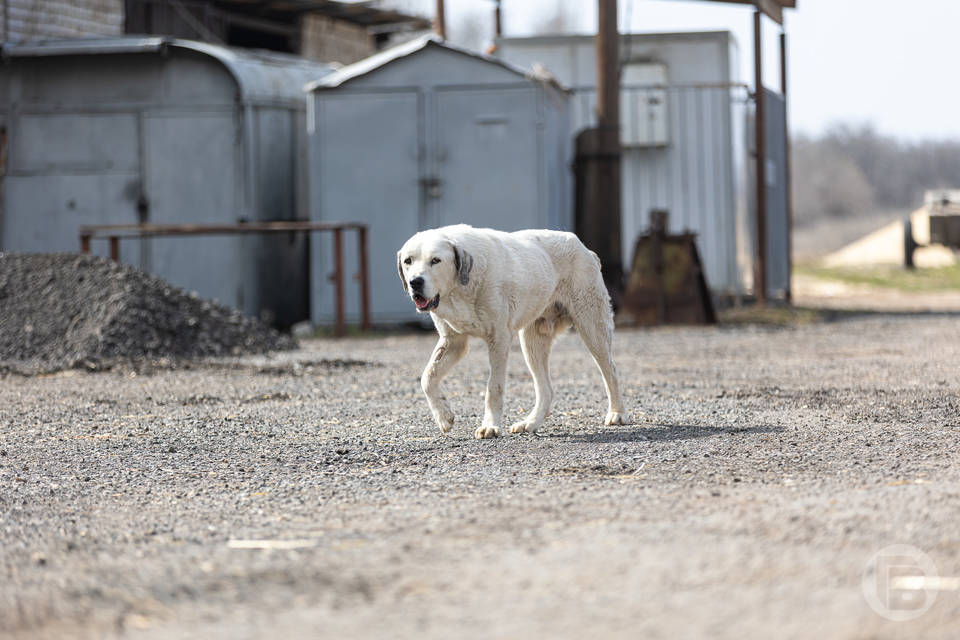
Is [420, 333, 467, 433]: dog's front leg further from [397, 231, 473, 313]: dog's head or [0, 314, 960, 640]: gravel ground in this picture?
[397, 231, 473, 313]: dog's head

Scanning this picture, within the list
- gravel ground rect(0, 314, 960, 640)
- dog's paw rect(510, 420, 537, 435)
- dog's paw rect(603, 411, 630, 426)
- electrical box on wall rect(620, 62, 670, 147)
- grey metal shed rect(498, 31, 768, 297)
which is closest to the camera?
gravel ground rect(0, 314, 960, 640)

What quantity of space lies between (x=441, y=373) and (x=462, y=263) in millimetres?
601

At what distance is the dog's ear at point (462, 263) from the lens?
21.7 feet

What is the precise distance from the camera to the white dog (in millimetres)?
6617

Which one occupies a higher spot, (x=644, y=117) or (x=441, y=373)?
(x=644, y=117)

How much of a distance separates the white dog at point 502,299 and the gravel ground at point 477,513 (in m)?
0.26

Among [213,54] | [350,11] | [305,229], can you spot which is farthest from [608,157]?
[350,11]

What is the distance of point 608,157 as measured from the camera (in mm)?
16016

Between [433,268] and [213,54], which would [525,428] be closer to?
[433,268]

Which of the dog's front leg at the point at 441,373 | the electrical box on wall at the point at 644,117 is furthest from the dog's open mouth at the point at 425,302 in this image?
the electrical box on wall at the point at 644,117

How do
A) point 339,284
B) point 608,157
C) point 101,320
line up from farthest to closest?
1. point 608,157
2. point 339,284
3. point 101,320

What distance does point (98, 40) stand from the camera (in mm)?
17047

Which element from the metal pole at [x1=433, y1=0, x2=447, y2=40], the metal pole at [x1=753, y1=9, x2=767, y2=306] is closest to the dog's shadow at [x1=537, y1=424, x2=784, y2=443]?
the metal pole at [x1=753, y1=9, x2=767, y2=306]

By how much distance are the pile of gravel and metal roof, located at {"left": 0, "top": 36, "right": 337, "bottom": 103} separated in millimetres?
3944
